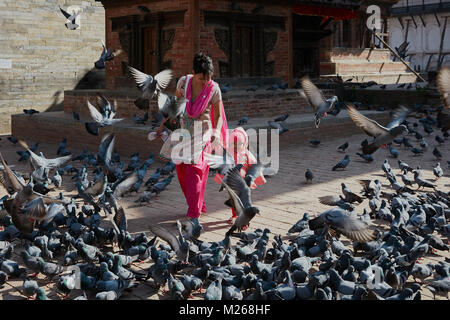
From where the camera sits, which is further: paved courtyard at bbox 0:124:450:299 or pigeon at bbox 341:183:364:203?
pigeon at bbox 341:183:364:203

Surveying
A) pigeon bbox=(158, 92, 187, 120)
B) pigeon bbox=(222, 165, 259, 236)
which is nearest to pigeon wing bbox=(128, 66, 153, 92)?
pigeon bbox=(158, 92, 187, 120)

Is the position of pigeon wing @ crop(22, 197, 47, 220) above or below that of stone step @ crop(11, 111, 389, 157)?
below

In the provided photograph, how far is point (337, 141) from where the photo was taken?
45.0ft

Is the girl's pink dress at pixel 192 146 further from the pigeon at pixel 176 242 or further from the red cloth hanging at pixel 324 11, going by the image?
the red cloth hanging at pixel 324 11

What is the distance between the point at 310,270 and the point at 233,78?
37.1ft

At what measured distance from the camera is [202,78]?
21.2ft

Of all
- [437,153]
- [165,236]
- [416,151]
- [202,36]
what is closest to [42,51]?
[202,36]

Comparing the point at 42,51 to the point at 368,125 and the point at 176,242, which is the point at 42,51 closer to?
the point at 368,125

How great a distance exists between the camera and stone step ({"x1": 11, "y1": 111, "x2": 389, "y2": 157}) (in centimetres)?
1209

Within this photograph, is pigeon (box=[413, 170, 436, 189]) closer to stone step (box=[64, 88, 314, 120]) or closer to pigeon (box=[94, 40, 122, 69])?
stone step (box=[64, 88, 314, 120])

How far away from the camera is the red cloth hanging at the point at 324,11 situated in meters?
20.2

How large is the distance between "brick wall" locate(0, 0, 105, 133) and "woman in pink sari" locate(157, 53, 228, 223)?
13.4 m

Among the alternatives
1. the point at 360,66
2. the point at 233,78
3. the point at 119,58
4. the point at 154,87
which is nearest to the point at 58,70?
the point at 119,58

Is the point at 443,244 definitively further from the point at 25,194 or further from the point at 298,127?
the point at 298,127
